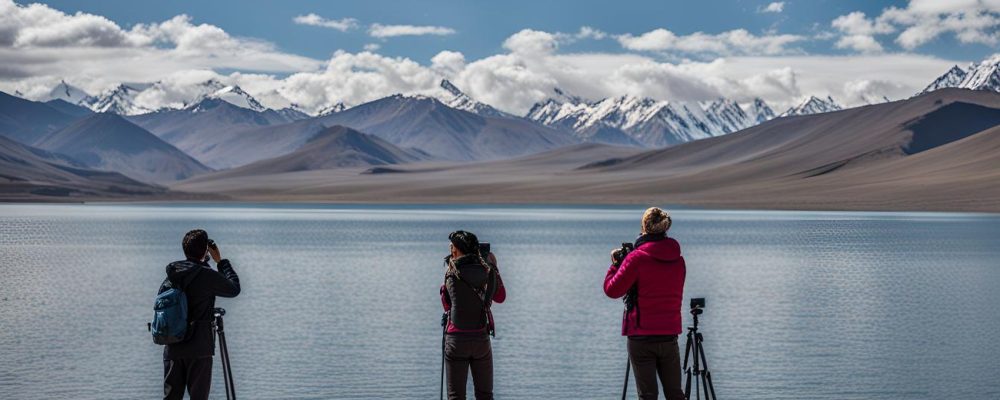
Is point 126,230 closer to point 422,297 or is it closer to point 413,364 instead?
point 422,297

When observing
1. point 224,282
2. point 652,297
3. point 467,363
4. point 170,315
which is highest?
point 224,282

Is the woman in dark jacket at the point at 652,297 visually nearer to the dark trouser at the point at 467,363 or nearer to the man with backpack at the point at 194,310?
the dark trouser at the point at 467,363

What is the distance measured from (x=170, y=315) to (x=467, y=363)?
10.0 feet

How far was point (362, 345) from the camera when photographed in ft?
88.4

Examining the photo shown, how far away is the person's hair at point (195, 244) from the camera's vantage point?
12.7m

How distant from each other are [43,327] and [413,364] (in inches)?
413

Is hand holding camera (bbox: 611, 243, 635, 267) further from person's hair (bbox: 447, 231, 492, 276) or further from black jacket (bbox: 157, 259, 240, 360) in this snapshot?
black jacket (bbox: 157, 259, 240, 360)

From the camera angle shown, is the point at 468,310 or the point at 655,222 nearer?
the point at 655,222

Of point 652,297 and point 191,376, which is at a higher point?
point 652,297

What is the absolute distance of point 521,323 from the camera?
31016 mm

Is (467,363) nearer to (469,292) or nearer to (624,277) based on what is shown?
(469,292)

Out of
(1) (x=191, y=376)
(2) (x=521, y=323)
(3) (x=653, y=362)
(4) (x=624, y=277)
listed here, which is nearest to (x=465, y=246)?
(4) (x=624, y=277)

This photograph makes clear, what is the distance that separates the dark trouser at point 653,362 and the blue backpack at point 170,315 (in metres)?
4.60

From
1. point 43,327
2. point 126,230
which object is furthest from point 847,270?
point 126,230
